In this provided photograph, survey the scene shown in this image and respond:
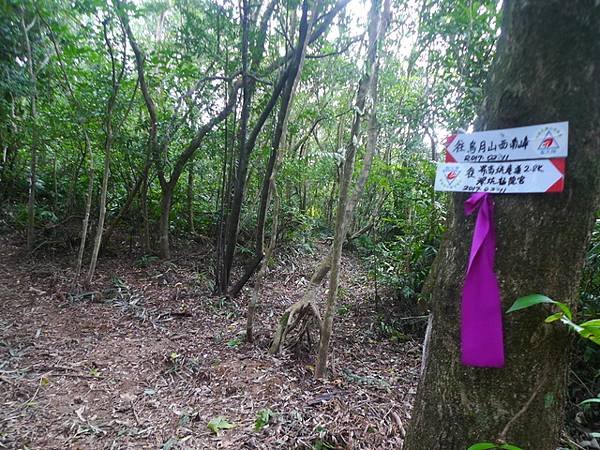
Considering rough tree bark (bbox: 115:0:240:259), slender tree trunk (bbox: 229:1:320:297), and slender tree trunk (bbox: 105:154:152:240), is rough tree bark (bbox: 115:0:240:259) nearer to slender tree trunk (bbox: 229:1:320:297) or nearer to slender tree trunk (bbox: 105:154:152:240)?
slender tree trunk (bbox: 105:154:152:240)

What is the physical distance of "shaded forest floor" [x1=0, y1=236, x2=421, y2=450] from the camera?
2309mm

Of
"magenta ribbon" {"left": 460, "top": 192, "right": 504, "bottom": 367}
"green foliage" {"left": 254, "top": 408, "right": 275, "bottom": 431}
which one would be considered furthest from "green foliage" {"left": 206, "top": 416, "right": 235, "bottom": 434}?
"magenta ribbon" {"left": 460, "top": 192, "right": 504, "bottom": 367}

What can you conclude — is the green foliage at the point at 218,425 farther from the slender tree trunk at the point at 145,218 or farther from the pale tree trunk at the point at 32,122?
the pale tree trunk at the point at 32,122

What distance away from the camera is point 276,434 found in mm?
2273

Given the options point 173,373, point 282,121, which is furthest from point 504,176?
point 282,121

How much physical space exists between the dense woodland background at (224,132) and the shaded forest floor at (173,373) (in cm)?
24

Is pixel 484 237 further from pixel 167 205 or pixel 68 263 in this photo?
pixel 68 263

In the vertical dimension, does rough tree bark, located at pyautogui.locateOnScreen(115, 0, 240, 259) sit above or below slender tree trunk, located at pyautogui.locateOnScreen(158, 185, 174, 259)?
above

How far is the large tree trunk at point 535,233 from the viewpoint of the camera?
0.86m

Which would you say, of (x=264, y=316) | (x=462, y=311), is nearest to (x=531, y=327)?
(x=462, y=311)

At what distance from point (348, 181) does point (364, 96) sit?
28.6 inches

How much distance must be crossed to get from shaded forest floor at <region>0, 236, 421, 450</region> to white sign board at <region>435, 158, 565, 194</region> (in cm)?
193

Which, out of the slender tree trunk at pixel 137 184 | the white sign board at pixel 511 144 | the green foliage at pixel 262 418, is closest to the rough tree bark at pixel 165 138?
the slender tree trunk at pixel 137 184

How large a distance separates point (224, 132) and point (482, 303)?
5.58 meters
